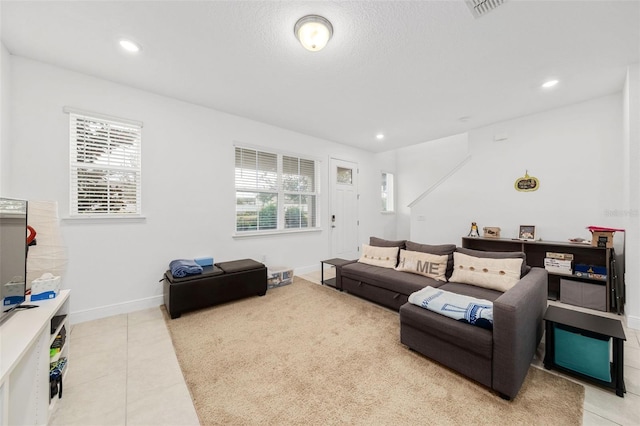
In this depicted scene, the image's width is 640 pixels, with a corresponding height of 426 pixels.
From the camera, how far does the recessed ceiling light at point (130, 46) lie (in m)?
2.26

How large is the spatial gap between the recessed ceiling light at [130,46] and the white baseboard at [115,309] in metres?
2.83

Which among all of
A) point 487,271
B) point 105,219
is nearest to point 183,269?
point 105,219

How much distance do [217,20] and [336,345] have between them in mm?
3013

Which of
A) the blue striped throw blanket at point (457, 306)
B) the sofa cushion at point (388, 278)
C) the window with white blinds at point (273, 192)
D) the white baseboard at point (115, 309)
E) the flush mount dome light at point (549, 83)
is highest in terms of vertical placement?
the flush mount dome light at point (549, 83)

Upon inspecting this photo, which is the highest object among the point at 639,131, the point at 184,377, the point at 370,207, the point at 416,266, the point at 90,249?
the point at 639,131

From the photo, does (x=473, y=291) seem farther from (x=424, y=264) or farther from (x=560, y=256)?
(x=560, y=256)

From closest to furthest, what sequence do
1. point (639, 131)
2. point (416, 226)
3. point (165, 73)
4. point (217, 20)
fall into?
point (217, 20)
point (639, 131)
point (165, 73)
point (416, 226)

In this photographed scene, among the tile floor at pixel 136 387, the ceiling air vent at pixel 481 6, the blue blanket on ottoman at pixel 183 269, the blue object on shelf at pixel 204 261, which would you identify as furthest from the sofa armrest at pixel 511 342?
the blue object on shelf at pixel 204 261

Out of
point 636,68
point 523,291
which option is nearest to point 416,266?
point 523,291

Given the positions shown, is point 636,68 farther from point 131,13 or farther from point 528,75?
point 131,13

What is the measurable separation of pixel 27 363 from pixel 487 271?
360 cm

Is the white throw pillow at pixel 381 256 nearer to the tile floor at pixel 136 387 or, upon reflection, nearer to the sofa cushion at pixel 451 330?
the sofa cushion at pixel 451 330

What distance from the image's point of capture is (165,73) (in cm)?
276

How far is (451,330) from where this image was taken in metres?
1.86
